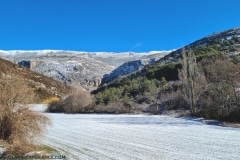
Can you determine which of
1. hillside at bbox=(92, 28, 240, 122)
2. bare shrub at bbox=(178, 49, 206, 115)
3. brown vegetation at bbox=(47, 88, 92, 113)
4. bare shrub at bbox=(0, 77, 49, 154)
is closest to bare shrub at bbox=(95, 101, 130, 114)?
hillside at bbox=(92, 28, 240, 122)

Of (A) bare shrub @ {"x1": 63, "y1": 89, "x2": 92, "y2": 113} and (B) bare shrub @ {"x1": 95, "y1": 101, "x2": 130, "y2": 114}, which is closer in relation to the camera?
(B) bare shrub @ {"x1": 95, "y1": 101, "x2": 130, "y2": 114}

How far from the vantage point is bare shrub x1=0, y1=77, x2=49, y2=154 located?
12.6 meters

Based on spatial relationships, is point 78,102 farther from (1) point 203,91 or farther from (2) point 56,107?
(1) point 203,91

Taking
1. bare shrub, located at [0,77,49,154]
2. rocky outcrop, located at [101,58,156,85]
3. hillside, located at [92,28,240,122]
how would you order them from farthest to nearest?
rocky outcrop, located at [101,58,156,85] < hillside, located at [92,28,240,122] < bare shrub, located at [0,77,49,154]

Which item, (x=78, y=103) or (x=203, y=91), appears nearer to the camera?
(x=203, y=91)

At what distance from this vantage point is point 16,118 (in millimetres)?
12781

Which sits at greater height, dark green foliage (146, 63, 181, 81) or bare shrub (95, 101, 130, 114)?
dark green foliage (146, 63, 181, 81)

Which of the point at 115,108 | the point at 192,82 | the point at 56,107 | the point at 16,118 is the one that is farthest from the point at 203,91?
the point at 56,107

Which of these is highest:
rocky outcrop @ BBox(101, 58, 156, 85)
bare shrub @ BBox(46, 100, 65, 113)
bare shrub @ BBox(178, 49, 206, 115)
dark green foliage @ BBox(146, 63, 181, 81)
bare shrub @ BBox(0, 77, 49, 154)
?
rocky outcrop @ BBox(101, 58, 156, 85)

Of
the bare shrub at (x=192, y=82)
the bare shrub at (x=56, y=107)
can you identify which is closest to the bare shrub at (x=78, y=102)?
the bare shrub at (x=56, y=107)

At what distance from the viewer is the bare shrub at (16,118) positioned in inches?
498

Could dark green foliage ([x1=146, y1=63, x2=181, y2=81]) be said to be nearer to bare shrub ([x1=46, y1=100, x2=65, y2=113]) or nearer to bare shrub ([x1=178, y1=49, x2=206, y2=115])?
bare shrub ([x1=46, y1=100, x2=65, y2=113])

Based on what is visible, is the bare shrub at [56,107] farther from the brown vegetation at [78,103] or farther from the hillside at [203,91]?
the hillside at [203,91]

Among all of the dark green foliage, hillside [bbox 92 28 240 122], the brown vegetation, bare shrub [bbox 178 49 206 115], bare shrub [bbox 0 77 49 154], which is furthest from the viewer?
the dark green foliage
